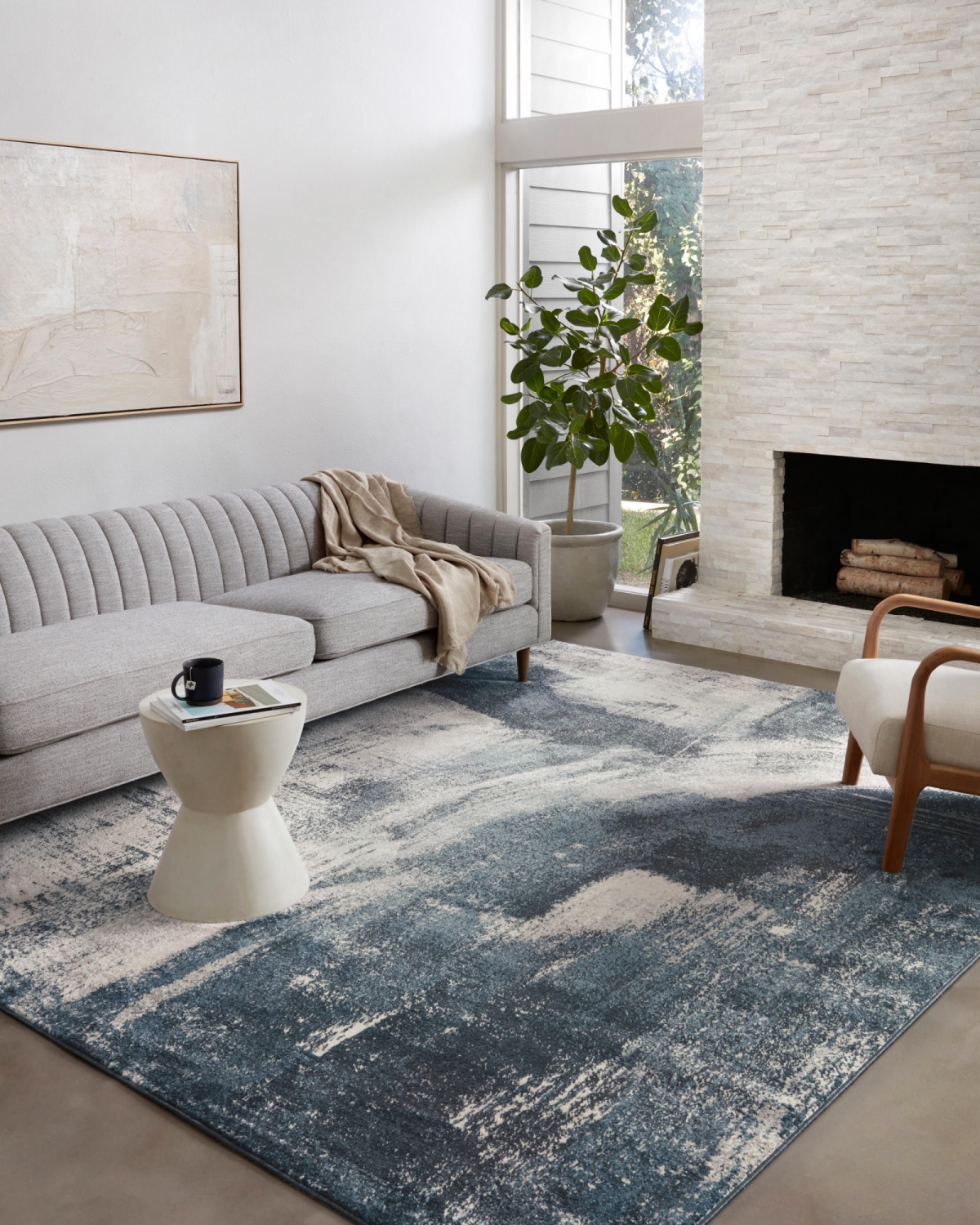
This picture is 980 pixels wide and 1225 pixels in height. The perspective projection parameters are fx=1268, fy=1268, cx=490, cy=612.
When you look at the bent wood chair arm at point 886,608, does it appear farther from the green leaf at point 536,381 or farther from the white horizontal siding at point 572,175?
the white horizontal siding at point 572,175

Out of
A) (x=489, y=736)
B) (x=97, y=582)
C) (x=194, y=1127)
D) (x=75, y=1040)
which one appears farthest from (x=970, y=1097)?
(x=97, y=582)

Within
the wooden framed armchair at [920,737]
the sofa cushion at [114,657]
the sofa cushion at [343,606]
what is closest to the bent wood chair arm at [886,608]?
the wooden framed armchair at [920,737]

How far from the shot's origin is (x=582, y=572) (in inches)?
229

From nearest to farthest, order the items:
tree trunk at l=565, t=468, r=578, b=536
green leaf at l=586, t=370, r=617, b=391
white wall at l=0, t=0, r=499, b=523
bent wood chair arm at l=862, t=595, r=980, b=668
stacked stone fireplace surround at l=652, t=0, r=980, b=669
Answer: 1. bent wood chair arm at l=862, t=595, r=980, b=668
2. white wall at l=0, t=0, r=499, b=523
3. stacked stone fireplace surround at l=652, t=0, r=980, b=669
4. green leaf at l=586, t=370, r=617, b=391
5. tree trunk at l=565, t=468, r=578, b=536

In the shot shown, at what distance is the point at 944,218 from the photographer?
188 inches

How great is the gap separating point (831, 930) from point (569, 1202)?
114 centimetres

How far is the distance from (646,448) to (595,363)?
443 mm

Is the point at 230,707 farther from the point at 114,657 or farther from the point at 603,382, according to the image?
the point at 603,382

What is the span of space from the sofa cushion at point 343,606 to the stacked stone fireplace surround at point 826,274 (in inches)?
59.4

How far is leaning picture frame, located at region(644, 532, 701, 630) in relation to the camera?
576cm

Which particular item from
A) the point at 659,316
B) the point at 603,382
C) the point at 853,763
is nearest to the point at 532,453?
the point at 603,382

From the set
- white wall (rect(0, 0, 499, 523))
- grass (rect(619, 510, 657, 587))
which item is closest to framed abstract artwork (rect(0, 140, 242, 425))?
white wall (rect(0, 0, 499, 523))

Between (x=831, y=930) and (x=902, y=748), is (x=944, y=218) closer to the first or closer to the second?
(x=902, y=748)

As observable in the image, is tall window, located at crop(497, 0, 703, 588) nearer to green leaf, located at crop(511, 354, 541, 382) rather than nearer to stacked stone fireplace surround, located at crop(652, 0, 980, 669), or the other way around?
stacked stone fireplace surround, located at crop(652, 0, 980, 669)
